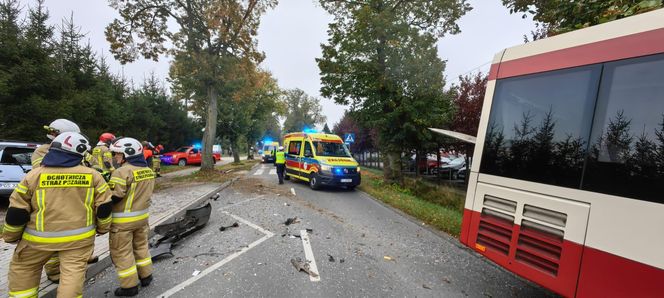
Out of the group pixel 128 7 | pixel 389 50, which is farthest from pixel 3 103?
pixel 389 50

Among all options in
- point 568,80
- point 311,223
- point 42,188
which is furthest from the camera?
point 311,223

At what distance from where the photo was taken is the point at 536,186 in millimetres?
2830

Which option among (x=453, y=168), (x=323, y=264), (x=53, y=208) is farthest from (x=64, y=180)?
(x=453, y=168)

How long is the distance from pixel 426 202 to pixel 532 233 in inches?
314

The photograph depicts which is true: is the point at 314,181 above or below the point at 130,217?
below

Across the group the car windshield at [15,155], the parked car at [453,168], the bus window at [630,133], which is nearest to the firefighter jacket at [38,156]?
the car windshield at [15,155]

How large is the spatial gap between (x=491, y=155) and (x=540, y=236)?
1.00 metres

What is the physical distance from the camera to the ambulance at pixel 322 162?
11.0m

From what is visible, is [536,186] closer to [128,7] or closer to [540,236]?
[540,236]

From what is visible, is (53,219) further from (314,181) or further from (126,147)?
(314,181)

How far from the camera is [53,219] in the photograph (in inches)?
102

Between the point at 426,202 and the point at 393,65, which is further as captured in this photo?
the point at 393,65

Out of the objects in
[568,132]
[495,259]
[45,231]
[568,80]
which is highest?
[568,80]

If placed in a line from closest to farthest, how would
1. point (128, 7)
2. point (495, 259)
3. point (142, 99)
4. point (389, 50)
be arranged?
Result: point (495, 259), point (389, 50), point (128, 7), point (142, 99)
